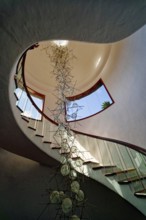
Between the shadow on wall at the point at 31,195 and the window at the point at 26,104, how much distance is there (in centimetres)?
86

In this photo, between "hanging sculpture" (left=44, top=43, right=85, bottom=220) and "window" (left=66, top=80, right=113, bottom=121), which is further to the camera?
"window" (left=66, top=80, right=113, bottom=121)

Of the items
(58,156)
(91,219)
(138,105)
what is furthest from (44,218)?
(138,105)

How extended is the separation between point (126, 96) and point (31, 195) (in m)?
2.90

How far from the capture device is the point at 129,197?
A: 2438 mm

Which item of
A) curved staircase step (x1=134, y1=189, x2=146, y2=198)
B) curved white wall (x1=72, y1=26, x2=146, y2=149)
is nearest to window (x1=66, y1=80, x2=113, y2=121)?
curved white wall (x1=72, y1=26, x2=146, y2=149)

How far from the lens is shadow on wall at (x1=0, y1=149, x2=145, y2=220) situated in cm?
306

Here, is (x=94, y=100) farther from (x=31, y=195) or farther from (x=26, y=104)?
(x=31, y=195)

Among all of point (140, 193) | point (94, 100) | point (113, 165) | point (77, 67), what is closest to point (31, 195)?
point (113, 165)

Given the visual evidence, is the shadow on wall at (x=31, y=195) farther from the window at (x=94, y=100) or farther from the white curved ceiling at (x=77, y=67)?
the white curved ceiling at (x=77, y=67)

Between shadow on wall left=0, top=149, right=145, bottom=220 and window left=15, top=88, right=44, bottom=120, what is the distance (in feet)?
2.81

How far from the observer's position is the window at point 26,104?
276cm

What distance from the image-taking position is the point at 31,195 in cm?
341

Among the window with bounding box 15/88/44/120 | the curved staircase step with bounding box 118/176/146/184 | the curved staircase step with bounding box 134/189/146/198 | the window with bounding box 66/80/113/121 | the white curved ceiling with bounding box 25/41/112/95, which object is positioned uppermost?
the white curved ceiling with bounding box 25/41/112/95

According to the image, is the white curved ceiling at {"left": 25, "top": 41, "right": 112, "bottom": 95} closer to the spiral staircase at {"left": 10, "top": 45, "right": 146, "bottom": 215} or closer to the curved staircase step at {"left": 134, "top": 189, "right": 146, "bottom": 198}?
the spiral staircase at {"left": 10, "top": 45, "right": 146, "bottom": 215}
